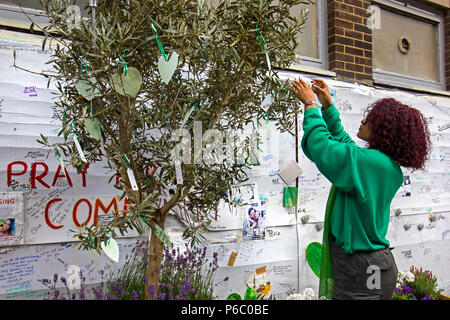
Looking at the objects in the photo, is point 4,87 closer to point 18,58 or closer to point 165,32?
point 18,58

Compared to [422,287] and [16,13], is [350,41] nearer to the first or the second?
[422,287]

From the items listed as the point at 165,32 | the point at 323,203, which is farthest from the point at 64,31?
the point at 323,203

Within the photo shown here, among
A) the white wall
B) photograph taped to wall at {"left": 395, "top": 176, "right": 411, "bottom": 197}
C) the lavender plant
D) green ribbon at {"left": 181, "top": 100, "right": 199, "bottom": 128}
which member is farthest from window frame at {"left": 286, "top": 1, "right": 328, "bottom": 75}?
green ribbon at {"left": 181, "top": 100, "right": 199, "bottom": 128}

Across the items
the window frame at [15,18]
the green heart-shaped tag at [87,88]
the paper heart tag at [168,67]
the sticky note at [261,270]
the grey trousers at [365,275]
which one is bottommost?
the sticky note at [261,270]

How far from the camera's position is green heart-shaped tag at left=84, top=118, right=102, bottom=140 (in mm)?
1744

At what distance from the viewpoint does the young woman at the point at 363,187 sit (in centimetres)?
195

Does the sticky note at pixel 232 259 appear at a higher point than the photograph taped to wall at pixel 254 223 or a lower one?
lower

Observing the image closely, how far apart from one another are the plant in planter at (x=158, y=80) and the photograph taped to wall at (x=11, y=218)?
89 centimetres

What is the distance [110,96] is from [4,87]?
1.38m

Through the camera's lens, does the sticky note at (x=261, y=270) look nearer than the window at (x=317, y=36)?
Yes

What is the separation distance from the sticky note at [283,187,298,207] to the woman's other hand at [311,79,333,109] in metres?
1.56

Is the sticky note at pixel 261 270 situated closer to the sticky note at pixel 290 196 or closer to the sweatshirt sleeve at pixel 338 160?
the sticky note at pixel 290 196

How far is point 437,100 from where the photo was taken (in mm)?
5035

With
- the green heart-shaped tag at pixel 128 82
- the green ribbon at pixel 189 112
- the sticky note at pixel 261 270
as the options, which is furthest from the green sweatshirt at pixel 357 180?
the sticky note at pixel 261 270
